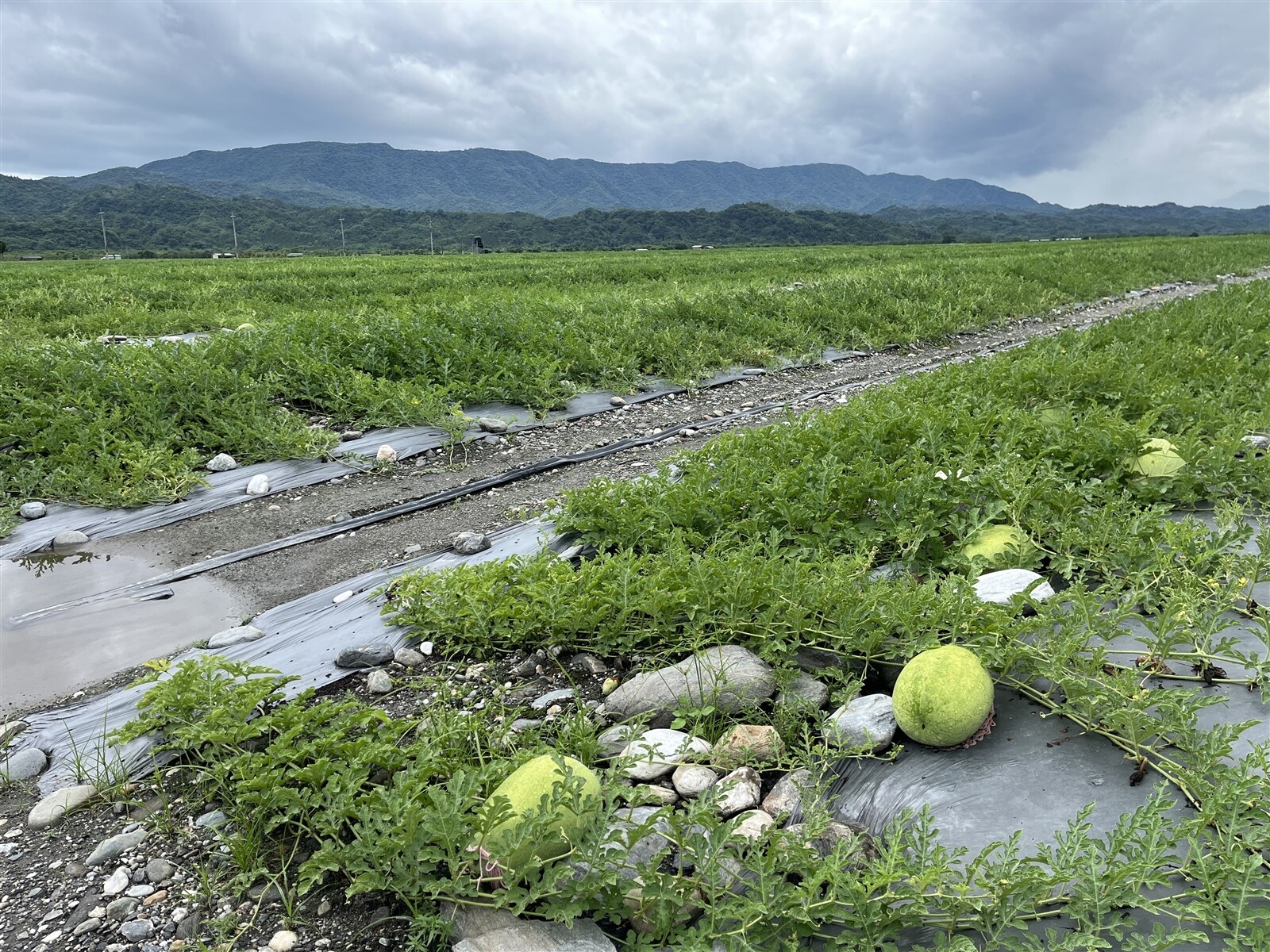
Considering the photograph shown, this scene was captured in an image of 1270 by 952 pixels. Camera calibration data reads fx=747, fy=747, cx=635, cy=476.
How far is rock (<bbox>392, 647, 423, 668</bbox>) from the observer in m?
4.14

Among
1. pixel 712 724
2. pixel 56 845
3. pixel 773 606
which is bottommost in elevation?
pixel 56 845

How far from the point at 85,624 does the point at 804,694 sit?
464 centimetres

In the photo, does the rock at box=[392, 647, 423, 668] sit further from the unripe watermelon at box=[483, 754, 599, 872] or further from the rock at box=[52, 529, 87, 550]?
the rock at box=[52, 529, 87, 550]

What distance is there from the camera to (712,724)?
3402 millimetres

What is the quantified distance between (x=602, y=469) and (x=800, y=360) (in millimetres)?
6008

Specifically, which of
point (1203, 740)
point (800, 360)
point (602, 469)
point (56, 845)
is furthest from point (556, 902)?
point (800, 360)

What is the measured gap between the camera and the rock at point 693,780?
3.05 meters

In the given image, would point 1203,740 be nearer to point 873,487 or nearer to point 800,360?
point 873,487

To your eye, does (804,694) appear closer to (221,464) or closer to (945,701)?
(945,701)

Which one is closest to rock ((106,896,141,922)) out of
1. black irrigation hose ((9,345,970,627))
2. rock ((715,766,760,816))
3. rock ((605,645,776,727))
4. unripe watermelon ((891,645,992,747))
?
rock ((605,645,776,727))

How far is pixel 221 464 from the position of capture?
7.39 metres

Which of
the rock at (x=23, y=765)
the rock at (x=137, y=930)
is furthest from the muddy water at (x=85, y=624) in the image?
the rock at (x=137, y=930)

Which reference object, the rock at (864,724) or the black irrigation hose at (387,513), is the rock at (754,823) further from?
the black irrigation hose at (387,513)

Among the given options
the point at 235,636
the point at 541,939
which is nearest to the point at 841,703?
the point at 541,939
